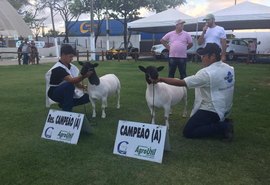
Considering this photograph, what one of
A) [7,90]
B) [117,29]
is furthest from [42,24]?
[7,90]

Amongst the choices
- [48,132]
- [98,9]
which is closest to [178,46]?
[48,132]

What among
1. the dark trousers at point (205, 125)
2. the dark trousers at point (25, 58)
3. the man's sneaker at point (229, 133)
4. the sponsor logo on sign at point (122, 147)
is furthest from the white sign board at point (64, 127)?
the dark trousers at point (25, 58)

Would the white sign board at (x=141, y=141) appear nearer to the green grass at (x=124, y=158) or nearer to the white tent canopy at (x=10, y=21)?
the green grass at (x=124, y=158)

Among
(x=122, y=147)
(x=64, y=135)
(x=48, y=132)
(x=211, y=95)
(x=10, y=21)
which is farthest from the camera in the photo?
(x=10, y=21)

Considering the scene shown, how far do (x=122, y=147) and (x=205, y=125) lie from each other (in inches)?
60.1

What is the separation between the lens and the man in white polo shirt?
529cm

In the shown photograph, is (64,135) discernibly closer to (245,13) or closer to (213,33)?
(213,33)

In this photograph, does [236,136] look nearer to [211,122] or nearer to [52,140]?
[211,122]

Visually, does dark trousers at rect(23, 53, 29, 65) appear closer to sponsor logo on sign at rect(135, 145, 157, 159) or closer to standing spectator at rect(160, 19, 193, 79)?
standing spectator at rect(160, 19, 193, 79)

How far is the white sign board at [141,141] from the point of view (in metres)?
4.64

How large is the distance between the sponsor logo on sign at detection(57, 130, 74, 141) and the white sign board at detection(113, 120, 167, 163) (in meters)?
0.92

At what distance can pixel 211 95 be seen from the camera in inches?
214

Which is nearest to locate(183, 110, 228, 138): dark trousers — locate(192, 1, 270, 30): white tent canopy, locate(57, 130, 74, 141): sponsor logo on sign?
locate(57, 130, 74, 141): sponsor logo on sign

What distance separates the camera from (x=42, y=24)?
241 feet
